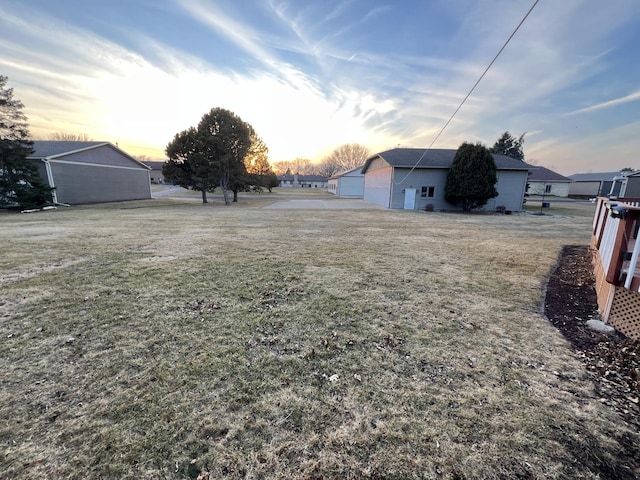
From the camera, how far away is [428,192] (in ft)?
65.9

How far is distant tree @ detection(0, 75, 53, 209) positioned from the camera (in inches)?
623

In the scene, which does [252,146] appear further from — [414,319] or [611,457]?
[611,457]

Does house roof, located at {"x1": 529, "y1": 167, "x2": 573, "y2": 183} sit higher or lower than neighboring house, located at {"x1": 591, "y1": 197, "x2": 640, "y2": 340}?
higher

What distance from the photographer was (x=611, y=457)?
5.40 feet

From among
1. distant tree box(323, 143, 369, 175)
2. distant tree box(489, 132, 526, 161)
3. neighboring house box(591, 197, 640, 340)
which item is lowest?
neighboring house box(591, 197, 640, 340)

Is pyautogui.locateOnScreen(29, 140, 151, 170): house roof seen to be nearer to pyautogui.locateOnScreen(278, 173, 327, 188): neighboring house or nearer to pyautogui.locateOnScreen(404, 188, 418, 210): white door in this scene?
pyautogui.locateOnScreen(404, 188, 418, 210): white door

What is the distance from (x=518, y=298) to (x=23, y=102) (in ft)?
86.7

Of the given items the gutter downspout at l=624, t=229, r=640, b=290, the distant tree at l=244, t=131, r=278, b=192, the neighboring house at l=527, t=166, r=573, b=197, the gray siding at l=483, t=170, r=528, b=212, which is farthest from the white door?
the neighboring house at l=527, t=166, r=573, b=197

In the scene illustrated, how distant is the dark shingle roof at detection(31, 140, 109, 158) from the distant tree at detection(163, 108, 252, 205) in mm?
6196

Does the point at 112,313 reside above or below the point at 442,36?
below

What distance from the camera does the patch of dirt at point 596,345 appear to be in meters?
2.15

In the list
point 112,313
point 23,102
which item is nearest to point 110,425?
point 112,313

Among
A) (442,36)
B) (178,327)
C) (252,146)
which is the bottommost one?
(178,327)

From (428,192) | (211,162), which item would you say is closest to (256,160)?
(211,162)
